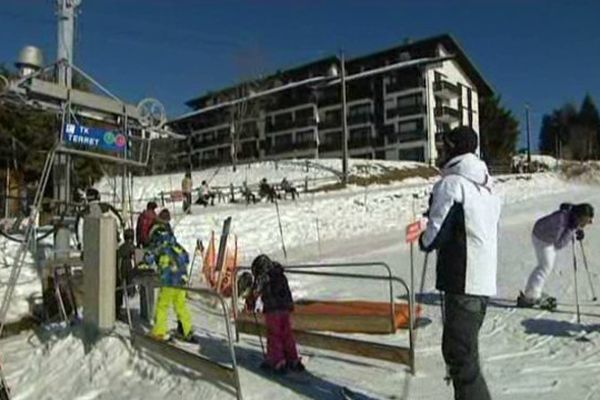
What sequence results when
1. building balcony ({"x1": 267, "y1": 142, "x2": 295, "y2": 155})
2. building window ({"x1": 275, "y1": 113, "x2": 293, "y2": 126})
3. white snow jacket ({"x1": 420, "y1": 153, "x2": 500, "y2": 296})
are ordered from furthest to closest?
building window ({"x1": 275, "y1": 113, "x2": 293, "y2": 126})
building balcony ({"x1": 267, "y1": 142, "x2": 295, "y2": 155})
white snow jacket ({"x1": 420, "y1": 153, "x2": 500, "y2": 296})

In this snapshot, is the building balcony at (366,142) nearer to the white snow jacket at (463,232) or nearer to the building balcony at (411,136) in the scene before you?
the building balcony at (411,136)

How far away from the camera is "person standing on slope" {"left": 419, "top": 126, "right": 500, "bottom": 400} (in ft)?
16.2

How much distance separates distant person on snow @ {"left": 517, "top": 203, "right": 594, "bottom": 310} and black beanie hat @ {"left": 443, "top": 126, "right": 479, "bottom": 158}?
476 centimetres

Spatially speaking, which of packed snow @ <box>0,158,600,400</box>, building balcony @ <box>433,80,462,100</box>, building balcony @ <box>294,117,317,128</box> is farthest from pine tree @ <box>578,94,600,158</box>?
packed snow @ <box>0,158,600,400</box>

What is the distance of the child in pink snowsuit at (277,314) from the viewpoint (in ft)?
23.0

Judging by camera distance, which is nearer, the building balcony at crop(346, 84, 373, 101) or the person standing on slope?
the person standing on slope

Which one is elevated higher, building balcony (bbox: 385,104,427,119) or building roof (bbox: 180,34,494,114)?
building roof (bbox: 180,34,494,114)

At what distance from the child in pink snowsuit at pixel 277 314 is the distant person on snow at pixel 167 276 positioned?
158 centimetres

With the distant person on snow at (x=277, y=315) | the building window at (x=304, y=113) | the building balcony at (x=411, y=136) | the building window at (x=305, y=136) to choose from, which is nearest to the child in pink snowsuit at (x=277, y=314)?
the distant person on snow at (x=277, y=315)

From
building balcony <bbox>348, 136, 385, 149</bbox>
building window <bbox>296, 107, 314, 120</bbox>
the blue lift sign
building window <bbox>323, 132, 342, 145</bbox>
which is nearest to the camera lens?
the blue lift sign

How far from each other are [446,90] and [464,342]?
65.1 meters

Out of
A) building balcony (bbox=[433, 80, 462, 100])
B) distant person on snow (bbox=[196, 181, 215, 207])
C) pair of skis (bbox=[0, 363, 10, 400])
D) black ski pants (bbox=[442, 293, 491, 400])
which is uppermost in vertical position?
building balcony (bbox=[433, 80, 462, 100])

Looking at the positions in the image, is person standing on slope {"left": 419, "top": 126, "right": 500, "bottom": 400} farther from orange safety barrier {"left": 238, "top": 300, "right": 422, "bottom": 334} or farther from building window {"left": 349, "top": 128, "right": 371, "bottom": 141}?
building window {"left": 349, "top": 128, "right": 371, "bottom": 141}

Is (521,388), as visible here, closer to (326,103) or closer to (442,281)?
(442,281)
